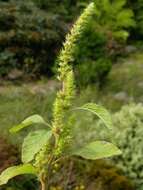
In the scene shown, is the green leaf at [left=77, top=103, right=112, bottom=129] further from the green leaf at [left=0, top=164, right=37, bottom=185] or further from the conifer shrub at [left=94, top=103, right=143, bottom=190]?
the conifer shrub at [left=94, top=103, right=143, bottom=190]

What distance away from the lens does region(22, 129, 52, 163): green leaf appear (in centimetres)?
263

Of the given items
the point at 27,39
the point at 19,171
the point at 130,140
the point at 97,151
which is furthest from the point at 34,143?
the point at 27,39

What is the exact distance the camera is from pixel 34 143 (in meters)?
2.69

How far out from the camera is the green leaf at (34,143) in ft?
8.63

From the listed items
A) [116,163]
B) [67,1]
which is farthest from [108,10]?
[116,163]

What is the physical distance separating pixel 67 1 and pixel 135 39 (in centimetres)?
164

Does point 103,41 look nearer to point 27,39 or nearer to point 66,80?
point 27,39

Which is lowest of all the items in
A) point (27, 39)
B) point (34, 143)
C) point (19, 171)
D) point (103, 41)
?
point (103, 41)

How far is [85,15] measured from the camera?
8.00 feet

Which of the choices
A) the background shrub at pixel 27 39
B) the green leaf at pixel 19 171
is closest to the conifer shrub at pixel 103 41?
the background shrub at pixel 27 39

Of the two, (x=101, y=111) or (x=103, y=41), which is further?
(x=103, y=41)

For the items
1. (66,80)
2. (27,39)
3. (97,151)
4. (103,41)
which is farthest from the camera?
(103,41)

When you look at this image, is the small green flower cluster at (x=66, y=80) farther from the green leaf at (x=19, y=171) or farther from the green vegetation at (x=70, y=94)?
the green leaf at (x=19, y=171)

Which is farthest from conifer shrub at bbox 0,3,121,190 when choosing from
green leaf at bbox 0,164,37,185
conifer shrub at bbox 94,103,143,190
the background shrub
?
the background shrub
